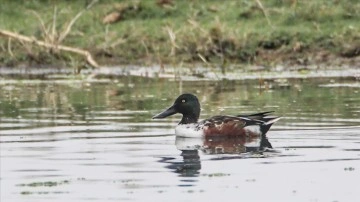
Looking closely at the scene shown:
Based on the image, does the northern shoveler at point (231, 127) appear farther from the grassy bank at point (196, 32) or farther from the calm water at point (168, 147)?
the grassy bank at point (196, 32)

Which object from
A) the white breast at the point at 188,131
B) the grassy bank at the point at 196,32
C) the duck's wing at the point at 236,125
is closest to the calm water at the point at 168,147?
the white breast at the point at 188,131

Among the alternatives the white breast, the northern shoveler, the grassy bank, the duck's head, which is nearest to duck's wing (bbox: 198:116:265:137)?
the northern shoveler

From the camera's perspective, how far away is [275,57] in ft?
98.1

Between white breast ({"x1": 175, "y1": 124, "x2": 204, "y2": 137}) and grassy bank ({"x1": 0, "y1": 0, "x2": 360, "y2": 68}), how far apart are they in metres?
9.56

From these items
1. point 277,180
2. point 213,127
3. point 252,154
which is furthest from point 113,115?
point 277,180

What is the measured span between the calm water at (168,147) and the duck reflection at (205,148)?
13mm

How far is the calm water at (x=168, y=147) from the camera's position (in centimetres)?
1324

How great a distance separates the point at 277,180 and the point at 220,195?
3.45ft

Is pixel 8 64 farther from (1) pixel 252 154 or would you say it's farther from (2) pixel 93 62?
(1) pixel 252 154

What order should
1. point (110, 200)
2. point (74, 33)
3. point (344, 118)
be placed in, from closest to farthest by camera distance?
point (110, 200) → point (344, 118) → point (74, 33)

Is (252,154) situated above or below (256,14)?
below

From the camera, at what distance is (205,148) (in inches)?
672

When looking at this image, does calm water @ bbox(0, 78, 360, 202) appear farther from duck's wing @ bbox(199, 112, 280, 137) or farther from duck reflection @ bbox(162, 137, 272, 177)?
duck's wing @ bbox(199, 112, 280, 137)

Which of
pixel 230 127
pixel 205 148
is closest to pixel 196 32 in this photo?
pixel 230 127
